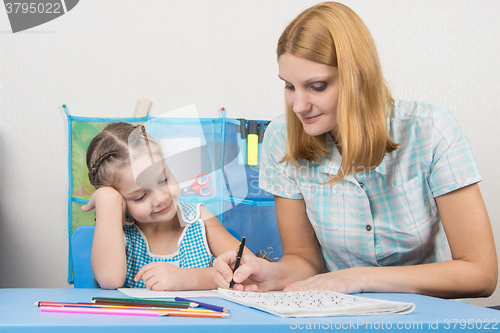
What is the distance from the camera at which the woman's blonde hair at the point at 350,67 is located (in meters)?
0.68

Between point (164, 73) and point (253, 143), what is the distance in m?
0.48

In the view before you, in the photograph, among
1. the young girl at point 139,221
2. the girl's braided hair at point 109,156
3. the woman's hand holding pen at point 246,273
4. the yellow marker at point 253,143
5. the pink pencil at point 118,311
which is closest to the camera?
the pink pencil at point 118,311

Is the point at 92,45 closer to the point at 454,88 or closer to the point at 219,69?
the point at 219,69

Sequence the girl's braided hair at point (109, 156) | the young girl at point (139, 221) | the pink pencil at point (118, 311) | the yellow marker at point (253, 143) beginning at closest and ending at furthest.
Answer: the pink pencil at point (118, 311) → the young girl at point (139, 221) → the girl's braided hair at point (109, 156) → the yellow marker at point (253, 143)

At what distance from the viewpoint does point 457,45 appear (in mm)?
1748

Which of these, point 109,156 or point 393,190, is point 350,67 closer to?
point 393,190

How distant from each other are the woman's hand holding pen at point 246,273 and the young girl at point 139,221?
0.57 ft

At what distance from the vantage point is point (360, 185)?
2.58 ft

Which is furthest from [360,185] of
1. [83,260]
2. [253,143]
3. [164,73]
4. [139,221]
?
[164,73]

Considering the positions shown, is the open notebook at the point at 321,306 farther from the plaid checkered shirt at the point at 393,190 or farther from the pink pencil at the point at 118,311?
the plaid checkered shirt at the point at 393,190

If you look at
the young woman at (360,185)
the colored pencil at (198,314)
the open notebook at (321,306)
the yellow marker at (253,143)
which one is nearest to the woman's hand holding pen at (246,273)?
the young woman at (360,185)

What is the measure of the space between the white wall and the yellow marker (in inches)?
4.8

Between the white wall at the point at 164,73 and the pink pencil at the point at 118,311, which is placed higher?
the white wall at the point at 164,73

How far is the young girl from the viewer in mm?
881
